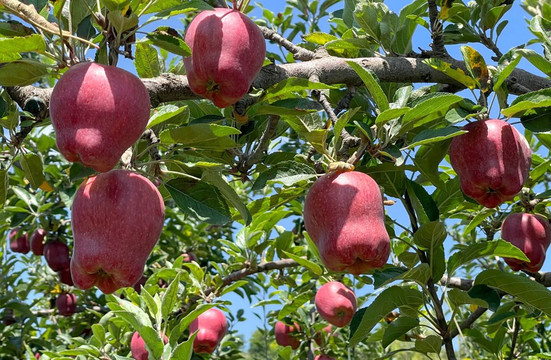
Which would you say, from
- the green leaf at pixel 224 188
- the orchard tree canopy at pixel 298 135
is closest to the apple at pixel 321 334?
the orchard tree canopy at pixel 298 135

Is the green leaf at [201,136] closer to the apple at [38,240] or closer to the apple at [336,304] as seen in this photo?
the apple at [336,304]

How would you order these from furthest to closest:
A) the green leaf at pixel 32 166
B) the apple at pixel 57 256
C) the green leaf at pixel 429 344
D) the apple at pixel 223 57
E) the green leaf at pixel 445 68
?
the apple at pixel 57 256 < the green leaf at pixel 429 344 < the green leaf at pixel 32 166 < the green leaf at pixel 445 68 < the apple at pixel 223 57

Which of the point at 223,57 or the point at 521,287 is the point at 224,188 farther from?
the point at 521,287

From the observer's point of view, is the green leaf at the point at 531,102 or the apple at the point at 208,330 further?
the apple at the point at 208,330

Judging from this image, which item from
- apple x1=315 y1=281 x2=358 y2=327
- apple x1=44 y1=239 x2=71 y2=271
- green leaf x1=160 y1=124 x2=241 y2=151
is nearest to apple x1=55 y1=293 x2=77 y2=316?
apple x1=44 y1=239 x2=71 y2=271

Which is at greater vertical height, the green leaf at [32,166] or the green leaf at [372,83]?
the green leaf at [372,83]

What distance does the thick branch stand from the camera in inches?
58.7

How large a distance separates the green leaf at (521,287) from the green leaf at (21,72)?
1.28 metres

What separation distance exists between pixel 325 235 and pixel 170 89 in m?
0.52

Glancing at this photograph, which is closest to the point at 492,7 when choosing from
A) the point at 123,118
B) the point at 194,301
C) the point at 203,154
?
the point at 203,154

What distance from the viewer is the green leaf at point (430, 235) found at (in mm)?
1652

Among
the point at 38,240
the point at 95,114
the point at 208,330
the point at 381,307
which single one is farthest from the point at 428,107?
the point at 38,240

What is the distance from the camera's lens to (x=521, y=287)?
5.49 feet

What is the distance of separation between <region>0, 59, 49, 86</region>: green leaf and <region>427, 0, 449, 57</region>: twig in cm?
112
